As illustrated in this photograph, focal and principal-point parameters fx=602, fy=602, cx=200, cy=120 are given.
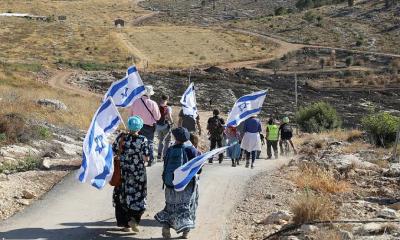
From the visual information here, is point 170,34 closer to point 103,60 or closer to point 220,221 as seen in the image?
point 103,60

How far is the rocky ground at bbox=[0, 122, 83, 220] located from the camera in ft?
33.8

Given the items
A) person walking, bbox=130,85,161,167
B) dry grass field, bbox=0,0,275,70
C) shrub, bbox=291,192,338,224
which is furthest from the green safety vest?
dry grass field, bbox=0,0,275,70

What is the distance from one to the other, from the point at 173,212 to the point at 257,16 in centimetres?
9825

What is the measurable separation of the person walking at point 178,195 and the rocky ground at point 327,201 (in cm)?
90

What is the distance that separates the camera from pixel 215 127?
15797mm

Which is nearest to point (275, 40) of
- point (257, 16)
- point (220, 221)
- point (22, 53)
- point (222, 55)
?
point (222, 55)

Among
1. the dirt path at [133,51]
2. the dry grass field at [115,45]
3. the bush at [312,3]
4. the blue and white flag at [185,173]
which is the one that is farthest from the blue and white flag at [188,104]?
the bush at [312,3]

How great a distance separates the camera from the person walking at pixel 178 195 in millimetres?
8227

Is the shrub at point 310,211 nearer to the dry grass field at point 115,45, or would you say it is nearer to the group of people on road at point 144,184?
the group of people on road at point 144,184

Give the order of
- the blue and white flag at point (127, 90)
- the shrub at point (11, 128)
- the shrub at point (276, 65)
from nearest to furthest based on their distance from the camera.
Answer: the blue and white flag at point (127, 90) → the shrub at point (11, 128) → the shrub at point (276, 65)

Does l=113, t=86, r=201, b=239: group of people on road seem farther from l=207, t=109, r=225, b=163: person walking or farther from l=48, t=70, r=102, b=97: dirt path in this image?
l=48, t=70, r=102, b=97: dirt path

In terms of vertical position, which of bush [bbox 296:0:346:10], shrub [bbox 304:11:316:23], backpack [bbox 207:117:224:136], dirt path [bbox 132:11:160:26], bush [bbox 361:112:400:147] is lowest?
bush [bbox 361:112:400:147]

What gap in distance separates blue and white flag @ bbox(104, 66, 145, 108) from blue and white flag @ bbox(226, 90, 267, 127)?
3.57 m

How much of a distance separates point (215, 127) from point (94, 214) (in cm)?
671
